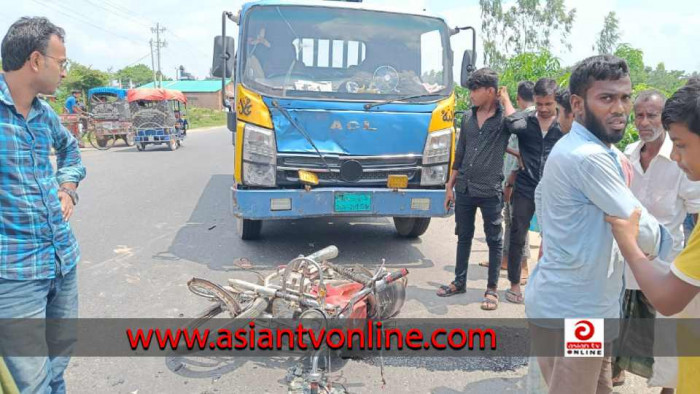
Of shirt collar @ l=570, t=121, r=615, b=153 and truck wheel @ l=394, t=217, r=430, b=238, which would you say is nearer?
shirt collar @ l=570, t=121, r=615, b=153

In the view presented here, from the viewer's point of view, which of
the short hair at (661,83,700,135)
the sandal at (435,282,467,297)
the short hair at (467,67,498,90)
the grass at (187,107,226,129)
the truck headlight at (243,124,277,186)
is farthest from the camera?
the grass at (187,107,226,129)

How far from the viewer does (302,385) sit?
2.89m

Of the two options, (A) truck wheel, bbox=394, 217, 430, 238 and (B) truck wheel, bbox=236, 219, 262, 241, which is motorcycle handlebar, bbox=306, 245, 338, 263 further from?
(A) truck wheel, bbox=394, 217, 430, 238

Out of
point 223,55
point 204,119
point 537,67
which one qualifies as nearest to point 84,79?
point 204,119

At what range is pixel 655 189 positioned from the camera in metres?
2.84

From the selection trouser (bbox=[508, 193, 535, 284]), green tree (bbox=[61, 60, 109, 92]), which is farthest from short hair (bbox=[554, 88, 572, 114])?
green tree (bbox=[61, 60, 109, 92])

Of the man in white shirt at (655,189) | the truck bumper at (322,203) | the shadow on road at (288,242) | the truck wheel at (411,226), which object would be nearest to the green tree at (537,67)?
the shadow on road at (288,242)

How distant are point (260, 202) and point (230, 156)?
38.6 feet

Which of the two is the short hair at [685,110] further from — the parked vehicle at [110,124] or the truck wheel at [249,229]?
the parked vehicle at [110,124]

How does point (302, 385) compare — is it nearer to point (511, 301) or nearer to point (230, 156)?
point (511, 301)

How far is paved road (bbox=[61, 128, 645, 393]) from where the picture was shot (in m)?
3.04

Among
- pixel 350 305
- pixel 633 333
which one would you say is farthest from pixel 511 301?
pixel 350 305

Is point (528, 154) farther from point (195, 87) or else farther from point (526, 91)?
point (195, 87)

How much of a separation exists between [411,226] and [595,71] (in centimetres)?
447
